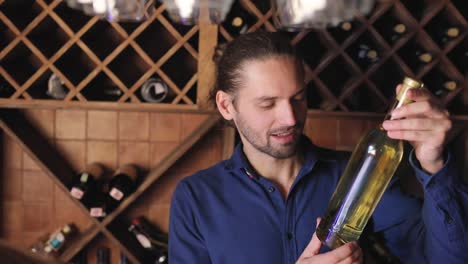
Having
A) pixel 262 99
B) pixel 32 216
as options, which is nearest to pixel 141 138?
pixel 32 216

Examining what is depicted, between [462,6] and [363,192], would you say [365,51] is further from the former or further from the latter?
[363,192]

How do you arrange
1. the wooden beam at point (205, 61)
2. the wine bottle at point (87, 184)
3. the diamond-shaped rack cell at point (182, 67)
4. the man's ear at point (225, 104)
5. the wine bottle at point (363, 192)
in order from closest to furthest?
1. the wine bottle at point (363, 192)
2. the man's ear at point (225, 104)
3. the wooden beam at point (205, 61)
4. the wine bottle at point (87, 184)
5. the diamond-shaped rack cell at point (182, 67)

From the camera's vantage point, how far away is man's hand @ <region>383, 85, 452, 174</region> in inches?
26.0

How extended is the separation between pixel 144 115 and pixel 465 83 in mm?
1104

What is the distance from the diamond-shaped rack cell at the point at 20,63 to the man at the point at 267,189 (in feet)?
2.69

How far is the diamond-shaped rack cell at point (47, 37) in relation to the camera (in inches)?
59.0

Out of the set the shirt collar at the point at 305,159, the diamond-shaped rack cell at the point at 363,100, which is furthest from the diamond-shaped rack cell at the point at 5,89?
the diamond-shaped rack cell at the point at 363,100

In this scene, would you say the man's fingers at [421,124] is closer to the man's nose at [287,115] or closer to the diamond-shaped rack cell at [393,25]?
the man's nose at [287,115]

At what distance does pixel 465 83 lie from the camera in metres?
1.51

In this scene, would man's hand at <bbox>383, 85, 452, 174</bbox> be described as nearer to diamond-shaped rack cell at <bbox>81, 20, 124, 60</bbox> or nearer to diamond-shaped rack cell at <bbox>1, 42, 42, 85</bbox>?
diamond-shaped rack cell at <bbox>81, 20, 124, 60</bbox>

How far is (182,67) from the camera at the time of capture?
168cm

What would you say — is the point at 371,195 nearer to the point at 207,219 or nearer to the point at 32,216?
the point at 207,219

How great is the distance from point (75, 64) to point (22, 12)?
235 mm

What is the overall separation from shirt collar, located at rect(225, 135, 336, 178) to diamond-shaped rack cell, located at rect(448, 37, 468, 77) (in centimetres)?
78
